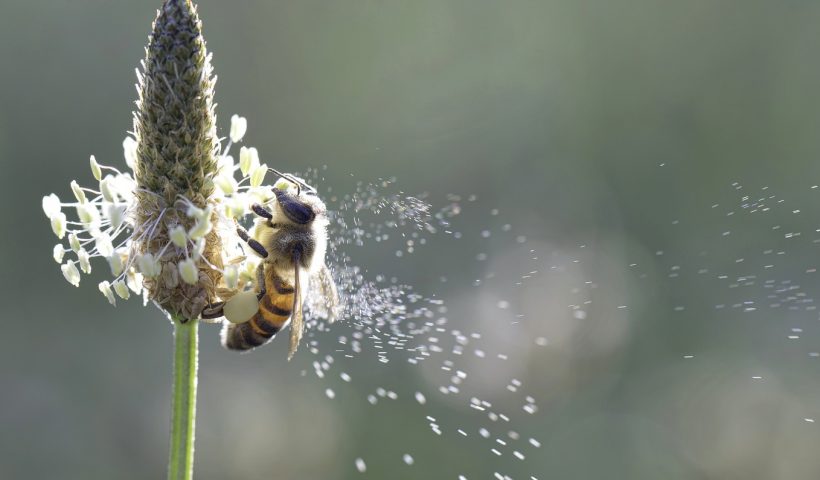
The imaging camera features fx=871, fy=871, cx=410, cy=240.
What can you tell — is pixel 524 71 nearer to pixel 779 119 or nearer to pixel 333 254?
pixel 779 119

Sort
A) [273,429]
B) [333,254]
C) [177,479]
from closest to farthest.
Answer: [177,479], [333,254], [273,429]

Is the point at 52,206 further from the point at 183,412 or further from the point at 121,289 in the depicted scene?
the point at 183,412

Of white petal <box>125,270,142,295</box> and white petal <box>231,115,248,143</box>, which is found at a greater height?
white petal <box>231,115,248,143</box>

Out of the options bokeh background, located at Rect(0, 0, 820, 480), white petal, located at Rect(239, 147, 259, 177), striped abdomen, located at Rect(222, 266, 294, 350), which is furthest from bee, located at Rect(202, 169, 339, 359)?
bokeh background, located at Rect(0, 0, 820, 480)

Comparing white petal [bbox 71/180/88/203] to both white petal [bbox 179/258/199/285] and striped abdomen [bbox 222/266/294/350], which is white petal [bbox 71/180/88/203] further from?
striped abdomen [bbox 222/266/294/350]

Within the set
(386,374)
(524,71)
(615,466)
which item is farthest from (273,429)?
(524,71)

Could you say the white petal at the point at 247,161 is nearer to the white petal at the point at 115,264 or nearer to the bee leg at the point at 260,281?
the bee leg at the point at 260,281
